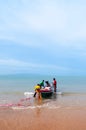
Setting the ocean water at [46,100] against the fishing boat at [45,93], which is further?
the fishing boat at [45,93]

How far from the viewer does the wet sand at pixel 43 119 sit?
1157 centimetres

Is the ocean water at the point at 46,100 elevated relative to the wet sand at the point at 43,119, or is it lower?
elevated

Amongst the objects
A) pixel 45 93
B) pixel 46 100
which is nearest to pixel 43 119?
pixel 46 100

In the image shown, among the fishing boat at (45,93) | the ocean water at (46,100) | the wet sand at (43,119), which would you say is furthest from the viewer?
the fishing boat at (45,93)

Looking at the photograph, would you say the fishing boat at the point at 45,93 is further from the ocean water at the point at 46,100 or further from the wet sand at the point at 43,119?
the wet sand at the point at 43,119

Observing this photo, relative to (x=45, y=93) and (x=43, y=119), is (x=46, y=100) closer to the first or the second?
(x=45, y=93)

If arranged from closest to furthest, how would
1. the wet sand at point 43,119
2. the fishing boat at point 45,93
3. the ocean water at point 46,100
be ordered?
1. the wet sand at point 43,119
2. the ocean water at point 46,100
3. the fishing boat at point 45,93

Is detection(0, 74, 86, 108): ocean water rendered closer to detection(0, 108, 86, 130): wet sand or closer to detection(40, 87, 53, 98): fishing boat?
detection(40, 87, 53, 98): fishing boat

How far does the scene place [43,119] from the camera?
43.1 feet

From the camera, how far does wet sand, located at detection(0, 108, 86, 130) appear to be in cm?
1157

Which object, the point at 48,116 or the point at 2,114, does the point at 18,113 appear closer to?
the point at 2,114

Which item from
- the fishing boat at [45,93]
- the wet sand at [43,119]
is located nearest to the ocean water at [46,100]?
the fishing boat at [45,93]

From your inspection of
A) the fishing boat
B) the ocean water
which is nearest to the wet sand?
the ocean water

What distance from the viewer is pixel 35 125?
1187 centimetres
